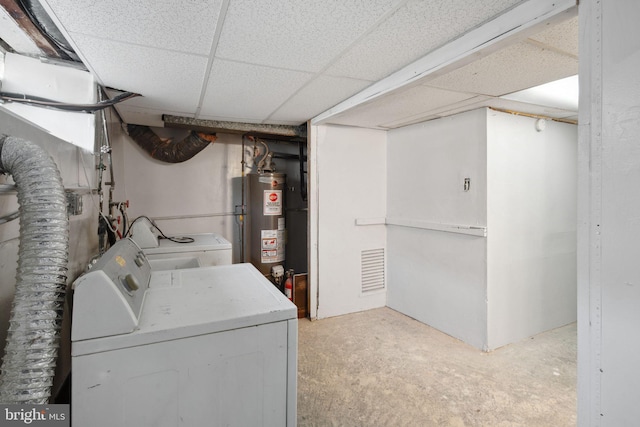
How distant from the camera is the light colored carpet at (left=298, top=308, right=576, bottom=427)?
5.70 feet

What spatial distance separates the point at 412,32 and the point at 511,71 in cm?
73

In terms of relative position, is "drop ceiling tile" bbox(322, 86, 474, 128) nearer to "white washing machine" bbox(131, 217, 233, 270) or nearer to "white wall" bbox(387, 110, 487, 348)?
"white wall" bbox(387, 110, 487, 348)

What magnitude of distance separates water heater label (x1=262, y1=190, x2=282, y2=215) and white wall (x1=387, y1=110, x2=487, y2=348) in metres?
1.22

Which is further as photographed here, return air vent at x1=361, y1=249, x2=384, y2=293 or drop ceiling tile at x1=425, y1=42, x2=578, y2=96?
return air vent at x1=361, y1=249, x2=384, y2=293

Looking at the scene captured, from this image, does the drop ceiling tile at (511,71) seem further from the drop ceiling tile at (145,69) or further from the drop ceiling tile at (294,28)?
the drop ceiling tile at (145,69)

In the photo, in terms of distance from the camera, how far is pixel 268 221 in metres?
3.22

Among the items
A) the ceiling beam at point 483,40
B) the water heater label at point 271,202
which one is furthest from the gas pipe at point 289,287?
the ceiling beam at point 483,40

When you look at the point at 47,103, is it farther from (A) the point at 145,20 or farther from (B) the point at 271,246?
(B) the point at 271,246

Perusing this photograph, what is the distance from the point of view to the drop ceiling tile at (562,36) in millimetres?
1231

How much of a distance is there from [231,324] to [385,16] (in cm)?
132

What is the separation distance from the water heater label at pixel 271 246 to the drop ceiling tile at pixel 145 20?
2063 millimetres

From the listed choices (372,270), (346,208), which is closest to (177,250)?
(346,208)

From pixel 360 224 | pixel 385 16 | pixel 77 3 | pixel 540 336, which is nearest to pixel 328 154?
pixel 360 224

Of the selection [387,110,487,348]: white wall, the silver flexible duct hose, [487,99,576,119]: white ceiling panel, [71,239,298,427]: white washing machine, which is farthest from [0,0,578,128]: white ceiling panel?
[71,239,298,427]: white washing machine
